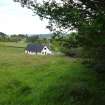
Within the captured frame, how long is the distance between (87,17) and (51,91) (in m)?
8.00

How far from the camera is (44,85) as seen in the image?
24.2m

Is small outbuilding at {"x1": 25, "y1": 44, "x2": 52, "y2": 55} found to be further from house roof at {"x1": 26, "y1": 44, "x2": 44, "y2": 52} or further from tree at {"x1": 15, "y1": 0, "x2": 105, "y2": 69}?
tree at {"x1": 15, "y1": 0, "x2": 105, "y2": 69}

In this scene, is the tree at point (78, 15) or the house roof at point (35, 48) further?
the house roof at point (35, 48)

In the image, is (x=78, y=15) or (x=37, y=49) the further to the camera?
(x=37, y=49)

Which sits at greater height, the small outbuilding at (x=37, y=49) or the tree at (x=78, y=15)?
the tree at (x=78, y=15)

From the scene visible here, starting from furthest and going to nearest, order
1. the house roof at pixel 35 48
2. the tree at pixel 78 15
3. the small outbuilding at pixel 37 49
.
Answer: the house roof at pixel 35 48
the small outbuilding at pixel 37 49
the tree at pixel 78 15

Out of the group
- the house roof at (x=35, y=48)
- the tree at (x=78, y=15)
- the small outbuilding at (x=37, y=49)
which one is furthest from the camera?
the house roof at (x=35, y=48)

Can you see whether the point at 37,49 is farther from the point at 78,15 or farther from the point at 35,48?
the point at 78,15

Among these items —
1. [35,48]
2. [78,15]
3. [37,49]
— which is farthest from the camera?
[37,49]

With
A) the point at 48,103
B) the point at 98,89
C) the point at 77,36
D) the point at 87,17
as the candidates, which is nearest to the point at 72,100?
the point at 48,103

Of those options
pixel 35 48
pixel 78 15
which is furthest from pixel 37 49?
pixel 78 15

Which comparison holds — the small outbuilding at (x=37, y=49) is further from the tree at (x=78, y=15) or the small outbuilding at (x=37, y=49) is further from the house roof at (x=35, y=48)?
the tree at (x=78, y=15)

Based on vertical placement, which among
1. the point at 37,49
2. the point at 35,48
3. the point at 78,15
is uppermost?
the point at 78,15

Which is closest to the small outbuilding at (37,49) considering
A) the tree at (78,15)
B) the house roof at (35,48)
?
the house roof at (35,48)
